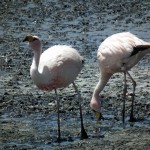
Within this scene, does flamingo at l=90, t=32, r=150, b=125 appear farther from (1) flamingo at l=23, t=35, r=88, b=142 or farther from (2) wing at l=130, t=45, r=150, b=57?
(1) flamingo at l=23, t=35, r=88, b=142

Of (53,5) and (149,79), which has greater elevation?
(53,5)

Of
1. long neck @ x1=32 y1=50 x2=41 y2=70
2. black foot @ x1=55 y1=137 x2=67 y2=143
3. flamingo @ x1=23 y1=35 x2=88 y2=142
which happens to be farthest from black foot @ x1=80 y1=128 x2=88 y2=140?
long neck @ x1=32 y1=50 x2=41 y2=70

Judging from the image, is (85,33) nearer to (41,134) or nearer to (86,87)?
(86,87)

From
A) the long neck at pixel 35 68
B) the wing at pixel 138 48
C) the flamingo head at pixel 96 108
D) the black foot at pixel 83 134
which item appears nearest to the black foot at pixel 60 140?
the black foot at pixel 83 134

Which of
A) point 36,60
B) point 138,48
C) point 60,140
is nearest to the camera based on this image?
point 60,140

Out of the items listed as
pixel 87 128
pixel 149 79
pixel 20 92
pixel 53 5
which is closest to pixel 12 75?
pixel 20 92

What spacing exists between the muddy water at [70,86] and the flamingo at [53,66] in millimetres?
543

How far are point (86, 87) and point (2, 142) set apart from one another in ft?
11.2

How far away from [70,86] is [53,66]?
2906 millimetres

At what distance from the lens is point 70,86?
13.5 meters

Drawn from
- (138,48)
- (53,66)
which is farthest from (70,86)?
(53,66)

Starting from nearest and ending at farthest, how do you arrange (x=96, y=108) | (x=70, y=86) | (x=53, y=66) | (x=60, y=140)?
(x=60, y=140)
(x=53, y=66)
(x=96, y=108)
(x=70, y=86)

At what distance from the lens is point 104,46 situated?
38.9 feet

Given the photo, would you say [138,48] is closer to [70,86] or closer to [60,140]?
[60,140]
